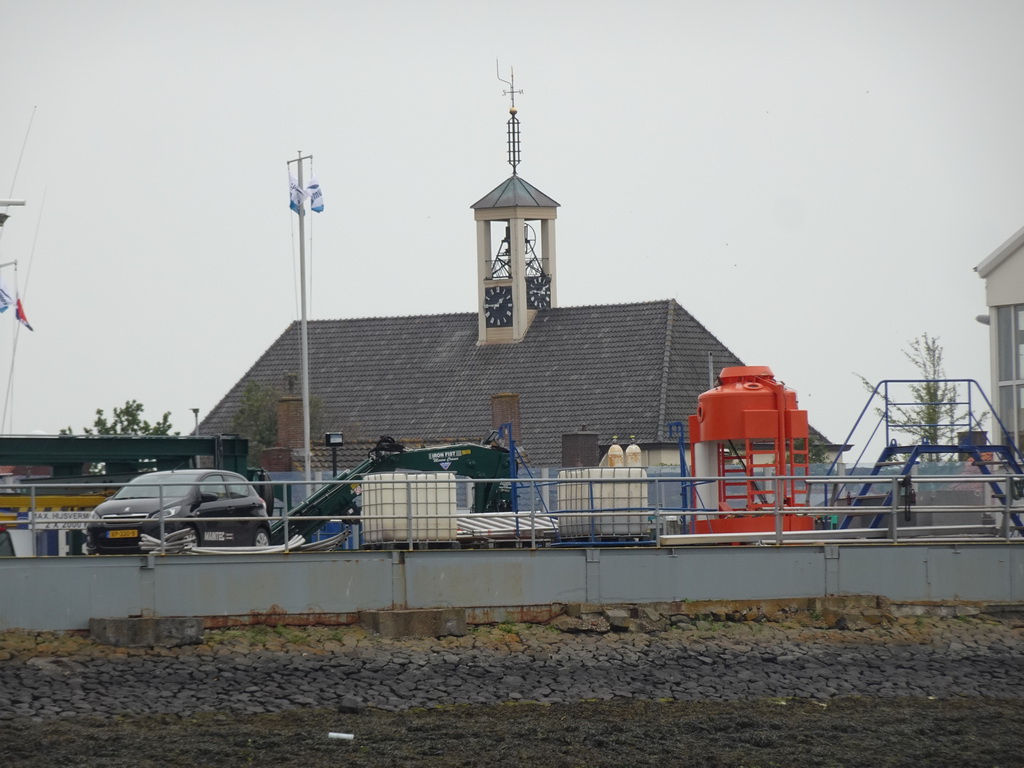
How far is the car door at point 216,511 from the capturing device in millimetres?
25484

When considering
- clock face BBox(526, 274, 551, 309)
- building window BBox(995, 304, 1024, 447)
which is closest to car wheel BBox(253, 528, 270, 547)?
building window BBox(995, 304, 1024, 447)

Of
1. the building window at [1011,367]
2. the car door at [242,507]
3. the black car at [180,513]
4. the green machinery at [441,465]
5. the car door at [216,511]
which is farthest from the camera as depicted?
the building window at [1011,367]

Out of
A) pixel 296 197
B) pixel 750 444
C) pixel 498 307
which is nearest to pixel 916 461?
pixel 750 444

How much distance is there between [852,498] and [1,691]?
1375cm

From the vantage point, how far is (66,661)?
72.3 feet

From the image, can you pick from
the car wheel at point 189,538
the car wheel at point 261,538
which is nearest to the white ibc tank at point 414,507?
the car wheel at point 261,538

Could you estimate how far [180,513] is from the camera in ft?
82.5

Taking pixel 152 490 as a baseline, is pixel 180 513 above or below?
below

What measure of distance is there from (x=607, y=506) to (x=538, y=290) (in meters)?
34.5

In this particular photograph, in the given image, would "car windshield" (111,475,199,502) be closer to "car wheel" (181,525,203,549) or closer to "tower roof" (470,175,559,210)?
"car wheel" (181,525,203,549)

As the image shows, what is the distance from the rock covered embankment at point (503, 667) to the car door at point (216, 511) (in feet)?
8.72

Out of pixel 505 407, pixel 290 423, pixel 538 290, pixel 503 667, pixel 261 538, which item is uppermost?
pixel 538 290

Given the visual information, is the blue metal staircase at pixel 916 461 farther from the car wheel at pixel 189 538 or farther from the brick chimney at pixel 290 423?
the brick chimney at pixel 290 423

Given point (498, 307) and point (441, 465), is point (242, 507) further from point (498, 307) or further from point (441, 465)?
point (498, 307)
